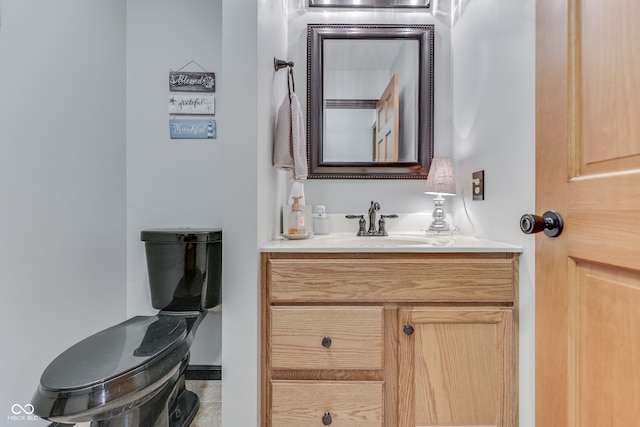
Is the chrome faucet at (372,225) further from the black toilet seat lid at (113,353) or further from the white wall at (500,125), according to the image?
the black toilet seat lid at (113,353)

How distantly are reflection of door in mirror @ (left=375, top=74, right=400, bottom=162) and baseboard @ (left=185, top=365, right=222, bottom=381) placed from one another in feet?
5.04

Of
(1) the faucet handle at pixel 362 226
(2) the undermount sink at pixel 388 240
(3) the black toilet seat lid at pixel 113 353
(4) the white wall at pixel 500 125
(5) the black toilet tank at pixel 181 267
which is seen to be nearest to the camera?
(3) the black toilet seat lid at pixel 113 353

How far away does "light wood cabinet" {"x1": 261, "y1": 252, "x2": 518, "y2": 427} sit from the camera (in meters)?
1.02

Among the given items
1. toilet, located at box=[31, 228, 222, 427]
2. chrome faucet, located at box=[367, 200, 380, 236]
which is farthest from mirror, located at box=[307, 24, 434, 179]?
toilet, located at box=[31, 228, 222, 427]

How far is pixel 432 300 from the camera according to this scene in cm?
102

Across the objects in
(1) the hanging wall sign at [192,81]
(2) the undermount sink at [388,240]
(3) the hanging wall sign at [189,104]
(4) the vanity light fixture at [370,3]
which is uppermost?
(4) the vanity light fixture at [370,3]

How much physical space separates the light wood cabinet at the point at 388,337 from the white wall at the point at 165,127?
83cm

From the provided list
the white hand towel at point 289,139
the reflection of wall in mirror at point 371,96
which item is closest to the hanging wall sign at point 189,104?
the white hand towel at point 289,139

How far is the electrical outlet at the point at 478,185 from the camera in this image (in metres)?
1.31

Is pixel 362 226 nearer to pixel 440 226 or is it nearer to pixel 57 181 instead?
pixel 440 226

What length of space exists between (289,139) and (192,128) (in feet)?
2.15

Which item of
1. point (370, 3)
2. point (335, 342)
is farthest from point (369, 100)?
point (335, 342)

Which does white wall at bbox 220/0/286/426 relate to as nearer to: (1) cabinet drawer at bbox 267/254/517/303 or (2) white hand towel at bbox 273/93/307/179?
(1) cabinet drawer at bbox 267/254/517/303

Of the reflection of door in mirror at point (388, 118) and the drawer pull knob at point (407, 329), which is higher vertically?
the reflection of door in mirror at point (388, 118)
